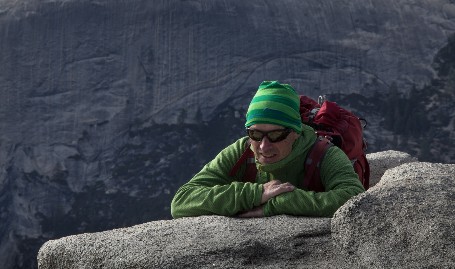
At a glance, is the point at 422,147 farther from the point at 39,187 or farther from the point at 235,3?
the point at 39,187

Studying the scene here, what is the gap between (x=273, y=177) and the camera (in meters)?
4.27

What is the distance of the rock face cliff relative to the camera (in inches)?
129

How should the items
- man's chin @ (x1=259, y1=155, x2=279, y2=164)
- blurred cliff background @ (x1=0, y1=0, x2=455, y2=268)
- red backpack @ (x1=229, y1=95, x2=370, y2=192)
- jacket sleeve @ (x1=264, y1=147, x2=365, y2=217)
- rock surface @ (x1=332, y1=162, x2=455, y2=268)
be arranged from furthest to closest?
blurred cliff background @ (x1=0, y1=0, x2=455, y2=268)
red backpack @ (x1=229, y1=95, x2=370, y2=192)
man's chin @ (x1=259, y1=155, x2=279, y2=164)
jacket sleeve @ (x1=264, y1=147, x2=365, y2=217)
rock surface @ (x1=332, y1=162, x2=455, y2=268)

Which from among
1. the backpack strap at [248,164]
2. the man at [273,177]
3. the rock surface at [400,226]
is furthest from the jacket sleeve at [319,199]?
the backpack strap at [248,164]

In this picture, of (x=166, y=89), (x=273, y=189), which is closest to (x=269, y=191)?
(x=273, y=189)

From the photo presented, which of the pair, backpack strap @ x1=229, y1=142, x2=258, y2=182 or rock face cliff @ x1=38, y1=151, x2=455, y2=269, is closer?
rock face cliff @ x1=38, y1=151, x2=455, y2=269

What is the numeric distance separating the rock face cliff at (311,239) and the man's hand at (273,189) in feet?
0.40

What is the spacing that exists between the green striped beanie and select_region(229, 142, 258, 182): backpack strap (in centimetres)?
Result: 22

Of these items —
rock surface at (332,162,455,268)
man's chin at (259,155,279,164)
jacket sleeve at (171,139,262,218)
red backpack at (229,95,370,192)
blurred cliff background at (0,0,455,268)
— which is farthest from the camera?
blurred cliff background at (0,0,455,268)

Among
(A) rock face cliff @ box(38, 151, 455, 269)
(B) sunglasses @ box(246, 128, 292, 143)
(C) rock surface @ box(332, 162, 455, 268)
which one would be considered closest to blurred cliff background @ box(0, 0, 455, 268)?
(B) sunglasses @ box(246, 128, 292, 143)

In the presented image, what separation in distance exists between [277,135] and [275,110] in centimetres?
13

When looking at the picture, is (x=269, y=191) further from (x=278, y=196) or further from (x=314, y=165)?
(x=314, y=165)

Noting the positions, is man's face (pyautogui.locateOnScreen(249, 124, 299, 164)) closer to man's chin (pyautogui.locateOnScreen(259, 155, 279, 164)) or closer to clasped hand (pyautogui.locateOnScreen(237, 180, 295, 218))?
man's chin (pyautogui.locateOnScreen(259, 155, 279, 164))

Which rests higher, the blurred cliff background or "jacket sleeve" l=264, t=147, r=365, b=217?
"jacket sleeve" l=264, t=147, r=365, b=217
